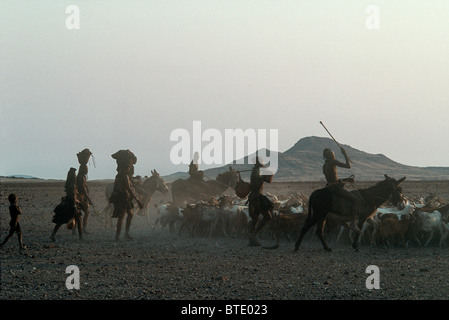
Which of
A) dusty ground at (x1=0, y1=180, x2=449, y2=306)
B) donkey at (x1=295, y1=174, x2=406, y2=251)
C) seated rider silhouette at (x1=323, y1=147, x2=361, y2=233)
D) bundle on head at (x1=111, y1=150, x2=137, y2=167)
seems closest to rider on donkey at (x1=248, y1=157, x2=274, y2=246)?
dusty ground at (x1=0, y1=180, x2=449, y2=306)

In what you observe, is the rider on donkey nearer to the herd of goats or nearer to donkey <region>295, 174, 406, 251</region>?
the herd of goats

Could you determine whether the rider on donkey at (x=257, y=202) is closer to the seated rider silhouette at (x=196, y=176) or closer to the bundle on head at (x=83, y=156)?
the bundle on head at (x=83, y=156)

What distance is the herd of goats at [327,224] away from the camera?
1536 cm

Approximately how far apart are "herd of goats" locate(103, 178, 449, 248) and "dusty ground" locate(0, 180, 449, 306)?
38 cm

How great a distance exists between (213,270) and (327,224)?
524 cm

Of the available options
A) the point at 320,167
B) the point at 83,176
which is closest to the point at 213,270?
the point at 83,176

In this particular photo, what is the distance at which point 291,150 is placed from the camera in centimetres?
15888

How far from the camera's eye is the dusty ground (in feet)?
31.9

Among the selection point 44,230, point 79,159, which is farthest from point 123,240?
point 44,230

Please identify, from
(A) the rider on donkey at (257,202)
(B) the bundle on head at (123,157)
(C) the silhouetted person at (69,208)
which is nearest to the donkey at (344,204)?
(A) the rider on donkey at (257,202)
